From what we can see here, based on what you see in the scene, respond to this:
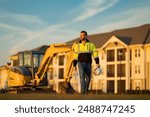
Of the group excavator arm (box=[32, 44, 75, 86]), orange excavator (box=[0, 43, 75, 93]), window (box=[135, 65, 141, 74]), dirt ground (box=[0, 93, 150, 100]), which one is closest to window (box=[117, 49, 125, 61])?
window (box=[135, 65, 141, 74])

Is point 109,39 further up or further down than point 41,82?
further up

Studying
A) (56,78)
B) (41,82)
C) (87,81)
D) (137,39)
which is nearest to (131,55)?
(137,39)

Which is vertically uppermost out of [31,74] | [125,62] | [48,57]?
[125,62]

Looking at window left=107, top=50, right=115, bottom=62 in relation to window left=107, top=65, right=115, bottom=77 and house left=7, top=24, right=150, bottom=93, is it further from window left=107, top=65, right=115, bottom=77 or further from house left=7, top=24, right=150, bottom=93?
window left=107, top=65, right=115, bottom=77

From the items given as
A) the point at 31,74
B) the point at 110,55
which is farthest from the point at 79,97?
the point at 110,55

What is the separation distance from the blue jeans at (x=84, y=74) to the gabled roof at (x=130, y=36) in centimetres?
8209

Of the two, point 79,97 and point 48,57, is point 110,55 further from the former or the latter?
point 79,97

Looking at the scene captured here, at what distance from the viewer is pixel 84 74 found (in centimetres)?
1355

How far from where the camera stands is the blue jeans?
1335cm

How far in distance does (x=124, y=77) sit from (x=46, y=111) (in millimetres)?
86732

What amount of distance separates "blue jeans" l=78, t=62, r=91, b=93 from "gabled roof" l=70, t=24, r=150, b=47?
82.1 metres

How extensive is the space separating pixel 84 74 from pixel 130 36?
88.1 meters

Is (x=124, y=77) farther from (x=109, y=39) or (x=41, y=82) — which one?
(x=41, y=82)

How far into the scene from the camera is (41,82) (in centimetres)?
3959
